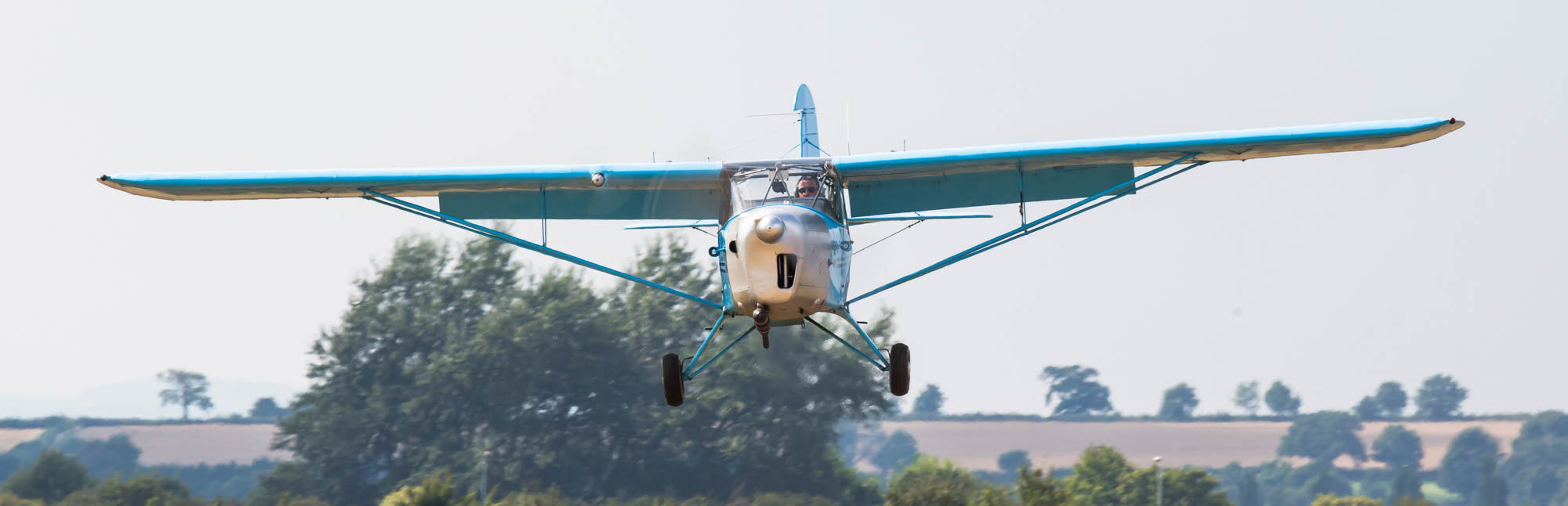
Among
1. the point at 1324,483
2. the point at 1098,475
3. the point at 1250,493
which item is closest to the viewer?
the point at 1098,475

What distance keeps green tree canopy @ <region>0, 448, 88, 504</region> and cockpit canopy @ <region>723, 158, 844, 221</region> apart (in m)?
32.4

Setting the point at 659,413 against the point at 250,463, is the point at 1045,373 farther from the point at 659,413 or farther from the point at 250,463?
the point at 250,463

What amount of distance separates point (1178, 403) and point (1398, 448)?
40.0 ft

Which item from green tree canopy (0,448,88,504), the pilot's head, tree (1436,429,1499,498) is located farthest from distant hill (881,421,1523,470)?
the pilot's head

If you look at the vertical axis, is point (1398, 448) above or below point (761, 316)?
below

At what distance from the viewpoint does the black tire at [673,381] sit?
17.6 metres

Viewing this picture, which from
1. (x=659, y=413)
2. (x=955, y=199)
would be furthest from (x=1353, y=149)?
(x=659, y=413)

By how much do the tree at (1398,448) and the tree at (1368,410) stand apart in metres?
0.89

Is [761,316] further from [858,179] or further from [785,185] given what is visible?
[858,179]

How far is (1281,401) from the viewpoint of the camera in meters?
67.0

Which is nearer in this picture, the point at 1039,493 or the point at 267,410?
the point at 1039,493

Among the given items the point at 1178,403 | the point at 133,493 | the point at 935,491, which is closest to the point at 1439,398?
the point at 1178,403

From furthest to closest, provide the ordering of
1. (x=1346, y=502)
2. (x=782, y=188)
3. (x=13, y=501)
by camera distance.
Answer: (x=1346, y=502)
(x=13, y=501)
(x=782, y=188)

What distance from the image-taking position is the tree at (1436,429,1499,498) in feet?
211
